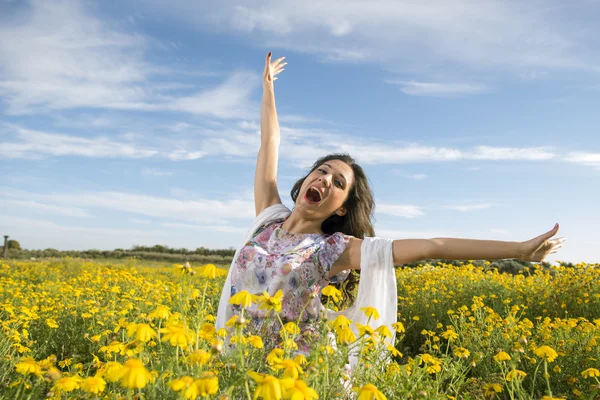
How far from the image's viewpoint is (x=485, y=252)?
8.48 feet

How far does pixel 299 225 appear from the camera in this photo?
331 centimetres

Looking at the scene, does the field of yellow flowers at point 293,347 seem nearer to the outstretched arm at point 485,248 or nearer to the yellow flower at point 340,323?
the yellow flower at point 340,323

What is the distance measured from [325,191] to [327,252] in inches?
16.9

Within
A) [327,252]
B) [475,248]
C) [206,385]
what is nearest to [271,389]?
[206,385]

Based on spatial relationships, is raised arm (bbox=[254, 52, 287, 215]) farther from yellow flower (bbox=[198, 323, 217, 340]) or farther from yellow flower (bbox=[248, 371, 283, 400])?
yellow flower (bbox=[248, 371, 283, 400])

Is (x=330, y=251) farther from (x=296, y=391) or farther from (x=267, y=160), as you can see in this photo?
(x=296, y=391)

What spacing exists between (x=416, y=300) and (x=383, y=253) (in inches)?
152

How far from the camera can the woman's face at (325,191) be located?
324cm

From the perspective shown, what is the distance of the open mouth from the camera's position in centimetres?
325

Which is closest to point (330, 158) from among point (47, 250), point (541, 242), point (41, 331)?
point (541, 242)

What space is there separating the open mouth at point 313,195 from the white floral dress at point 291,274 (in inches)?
8.7

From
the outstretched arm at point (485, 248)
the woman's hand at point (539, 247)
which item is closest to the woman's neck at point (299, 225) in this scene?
the outstretched arm at point (485, 248)

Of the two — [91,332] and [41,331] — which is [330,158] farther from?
[41,331]

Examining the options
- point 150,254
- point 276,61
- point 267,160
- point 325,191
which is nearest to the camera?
point 325,191
